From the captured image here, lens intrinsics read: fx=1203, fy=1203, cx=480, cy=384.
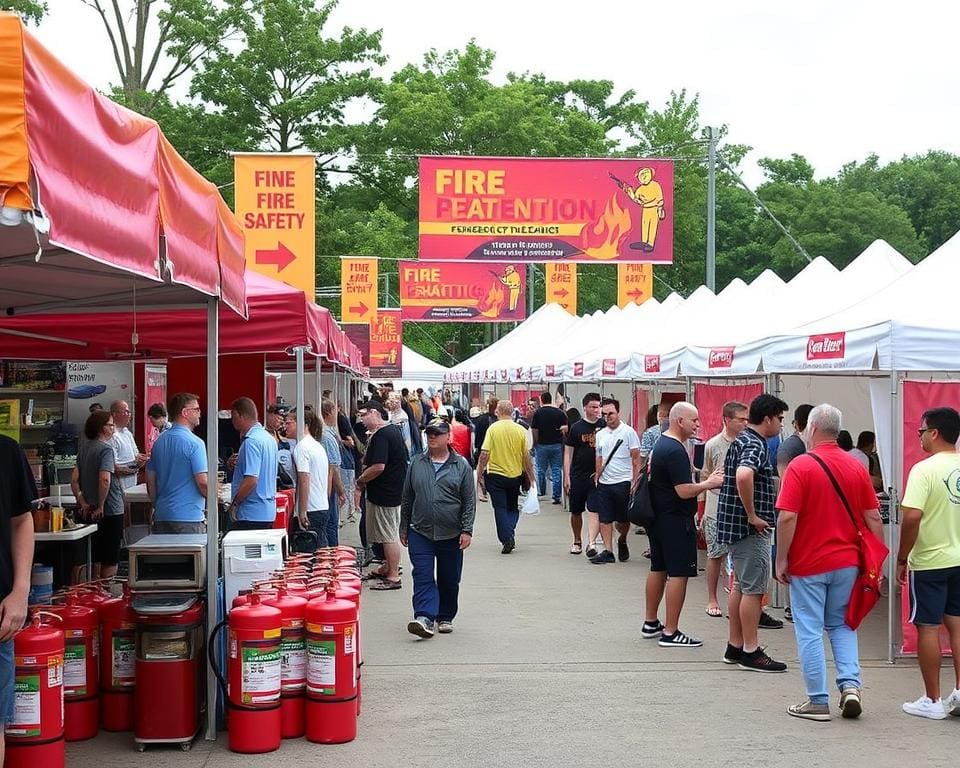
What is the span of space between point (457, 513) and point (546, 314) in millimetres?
21469

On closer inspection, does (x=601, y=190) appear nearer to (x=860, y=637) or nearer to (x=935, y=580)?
(x=860, y=637)

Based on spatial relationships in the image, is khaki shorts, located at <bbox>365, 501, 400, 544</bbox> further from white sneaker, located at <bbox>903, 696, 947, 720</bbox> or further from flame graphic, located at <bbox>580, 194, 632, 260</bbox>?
flame graphic, located at <bbox>580, 194, 632, 260</bbox>

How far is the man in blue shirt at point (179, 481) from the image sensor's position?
28.6ft

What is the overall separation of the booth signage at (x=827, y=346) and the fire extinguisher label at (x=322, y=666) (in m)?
4.70

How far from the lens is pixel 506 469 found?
14953 mm

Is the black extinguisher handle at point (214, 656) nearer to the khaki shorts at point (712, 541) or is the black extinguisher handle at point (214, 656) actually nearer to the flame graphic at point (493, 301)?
the khaki shorts at point (712, 541)

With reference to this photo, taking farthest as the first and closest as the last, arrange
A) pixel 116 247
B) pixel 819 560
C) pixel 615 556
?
pixel 615 556 → pixel 819 560 → pixel 116 247

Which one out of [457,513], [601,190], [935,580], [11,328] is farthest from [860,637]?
[601,190]

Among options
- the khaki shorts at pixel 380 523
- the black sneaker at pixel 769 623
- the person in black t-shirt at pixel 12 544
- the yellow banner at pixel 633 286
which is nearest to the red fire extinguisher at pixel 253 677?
the person in black t-shirt at pixel 12 544

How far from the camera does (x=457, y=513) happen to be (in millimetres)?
9484

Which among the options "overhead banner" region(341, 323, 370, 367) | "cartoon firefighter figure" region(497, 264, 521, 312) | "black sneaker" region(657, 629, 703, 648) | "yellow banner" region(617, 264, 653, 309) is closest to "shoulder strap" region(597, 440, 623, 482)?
"black sneaker" region(657, 629, 703, 648)

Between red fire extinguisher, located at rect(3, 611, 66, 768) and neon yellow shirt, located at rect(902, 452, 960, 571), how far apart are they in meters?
4.76

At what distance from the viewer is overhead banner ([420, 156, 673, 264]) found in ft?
68.3

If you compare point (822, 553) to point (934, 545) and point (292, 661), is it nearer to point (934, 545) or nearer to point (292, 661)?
point (934, 545)
